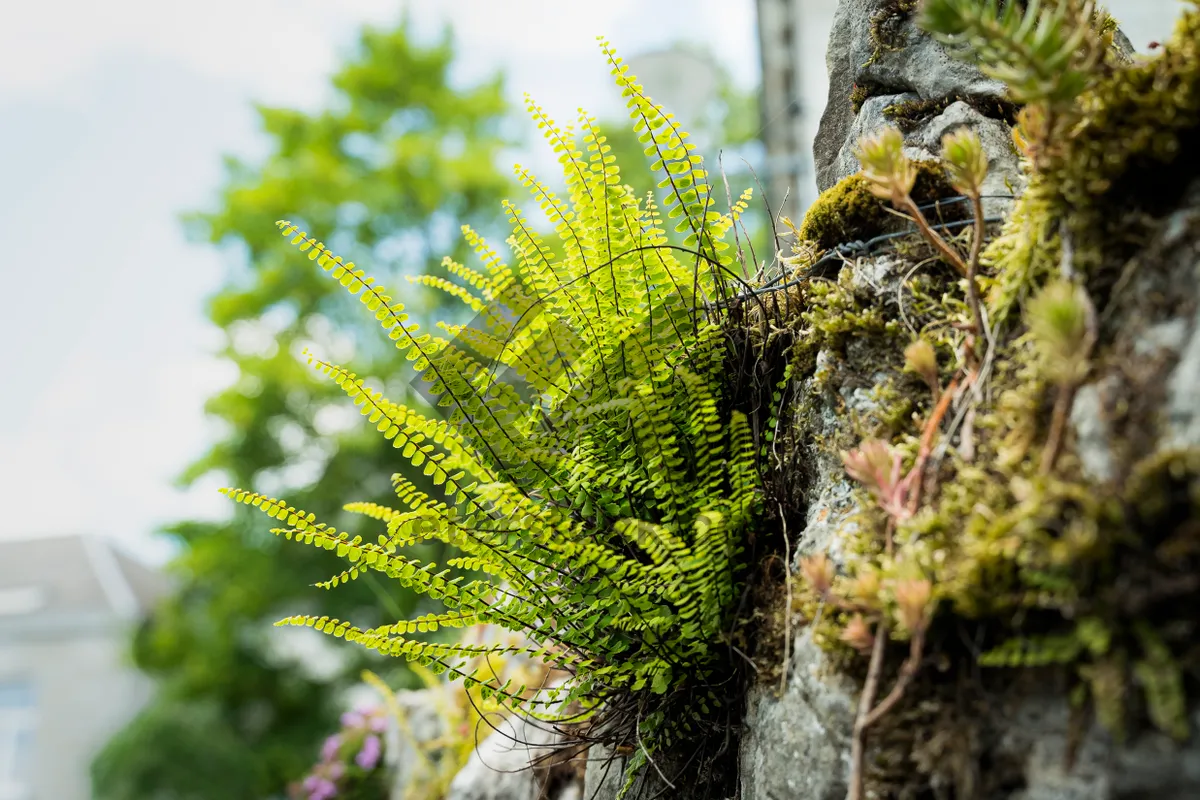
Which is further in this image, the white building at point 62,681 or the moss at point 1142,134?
the white building at point 62,681

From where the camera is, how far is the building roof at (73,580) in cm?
1448

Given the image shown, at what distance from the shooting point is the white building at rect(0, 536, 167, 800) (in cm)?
1259

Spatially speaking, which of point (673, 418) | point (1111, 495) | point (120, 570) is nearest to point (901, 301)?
point (673, 418)

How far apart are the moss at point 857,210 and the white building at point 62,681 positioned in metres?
12.5

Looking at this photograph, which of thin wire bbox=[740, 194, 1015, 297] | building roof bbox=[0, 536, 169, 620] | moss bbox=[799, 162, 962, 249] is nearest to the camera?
thin wire bbox=[740, 194, 1015, 297]

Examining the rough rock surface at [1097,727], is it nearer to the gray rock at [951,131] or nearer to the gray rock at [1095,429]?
the gray rock at [1095,429]

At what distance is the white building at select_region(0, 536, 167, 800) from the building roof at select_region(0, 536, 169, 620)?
0.11 ft

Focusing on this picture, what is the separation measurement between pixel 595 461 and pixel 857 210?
731 mm

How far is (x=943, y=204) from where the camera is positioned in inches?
64.8

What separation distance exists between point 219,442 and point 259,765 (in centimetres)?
369

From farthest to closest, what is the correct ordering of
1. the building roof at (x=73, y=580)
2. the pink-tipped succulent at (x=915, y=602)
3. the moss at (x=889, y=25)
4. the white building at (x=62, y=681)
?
the building roof at (x=73, y=580)
the white building at (x=62, y=681)
the moss at (x=889, y=25)
the pink-tipped succulent at (x=915, y=602)

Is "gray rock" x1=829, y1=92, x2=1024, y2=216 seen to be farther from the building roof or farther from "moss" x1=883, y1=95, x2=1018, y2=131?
the building roof

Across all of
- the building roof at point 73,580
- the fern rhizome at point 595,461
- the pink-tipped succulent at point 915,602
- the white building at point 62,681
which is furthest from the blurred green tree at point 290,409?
the pink-tipped succulent at point 915,602

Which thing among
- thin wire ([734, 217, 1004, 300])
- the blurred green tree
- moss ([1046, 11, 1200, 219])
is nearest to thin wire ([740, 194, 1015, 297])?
thin wire ([734, 217, 1004, 300])
